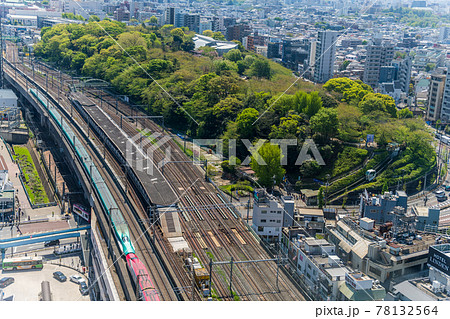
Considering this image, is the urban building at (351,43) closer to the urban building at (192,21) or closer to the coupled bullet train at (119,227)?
the urban building at (192,21)

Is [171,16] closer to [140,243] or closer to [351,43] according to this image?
[351,43]

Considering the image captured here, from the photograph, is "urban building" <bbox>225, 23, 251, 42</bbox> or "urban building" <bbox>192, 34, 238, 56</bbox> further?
"urban building" <bbox>225, 23, 251, 42</bbox>

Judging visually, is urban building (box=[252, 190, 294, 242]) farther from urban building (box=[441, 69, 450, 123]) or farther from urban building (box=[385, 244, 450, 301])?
urban building (box=[441, 69, 450, 123])

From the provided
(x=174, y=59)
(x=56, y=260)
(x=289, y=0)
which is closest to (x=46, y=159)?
(x=56, y=260)

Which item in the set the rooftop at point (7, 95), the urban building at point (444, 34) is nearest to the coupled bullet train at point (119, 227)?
the rooftop at point (7, 95)

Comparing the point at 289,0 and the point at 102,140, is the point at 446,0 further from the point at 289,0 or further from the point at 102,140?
the point at 102,140

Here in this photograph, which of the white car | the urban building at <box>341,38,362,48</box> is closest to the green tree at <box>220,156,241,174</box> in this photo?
the white car
